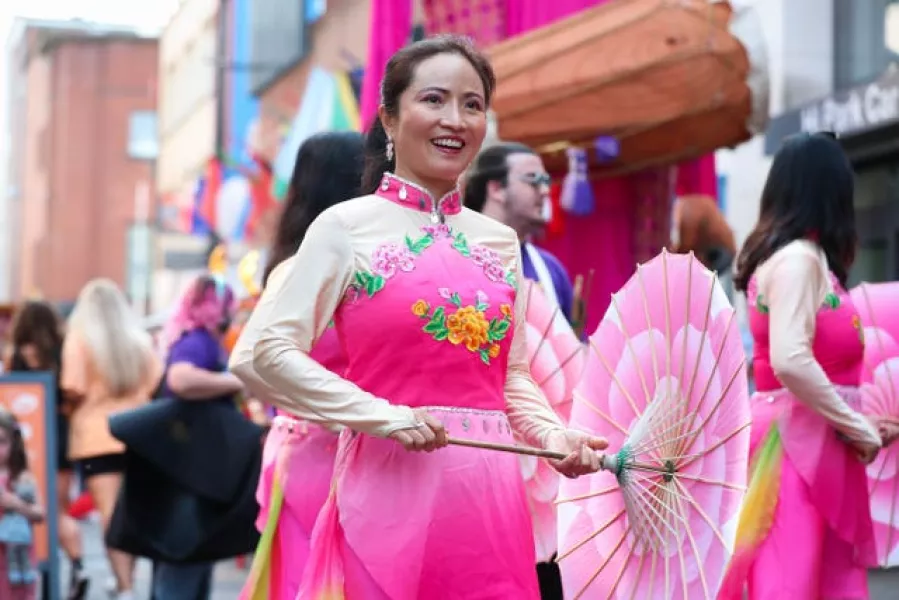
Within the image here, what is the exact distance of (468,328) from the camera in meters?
3.78

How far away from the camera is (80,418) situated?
10586 millimetres

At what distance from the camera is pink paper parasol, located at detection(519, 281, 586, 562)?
5.42 m

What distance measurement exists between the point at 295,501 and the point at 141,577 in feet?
23.6

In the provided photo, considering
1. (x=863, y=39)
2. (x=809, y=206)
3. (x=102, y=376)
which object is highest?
(x=863, y=39)

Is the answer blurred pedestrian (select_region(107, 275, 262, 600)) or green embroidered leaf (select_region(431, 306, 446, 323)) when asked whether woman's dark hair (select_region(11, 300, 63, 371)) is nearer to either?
blurred pedestrian (select_region(107, 275, 262, 600))

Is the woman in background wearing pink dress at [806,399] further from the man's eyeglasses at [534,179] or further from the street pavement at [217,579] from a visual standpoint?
the street pavement at [217,579]

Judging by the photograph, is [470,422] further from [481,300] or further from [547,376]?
[547,376]

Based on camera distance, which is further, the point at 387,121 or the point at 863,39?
the point at 863,39

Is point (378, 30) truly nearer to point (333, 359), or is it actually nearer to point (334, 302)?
point (333, 359)

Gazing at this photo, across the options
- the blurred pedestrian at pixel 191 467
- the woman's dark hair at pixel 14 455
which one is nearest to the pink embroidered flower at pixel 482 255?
the blurred pedestrian at pixel 191 467

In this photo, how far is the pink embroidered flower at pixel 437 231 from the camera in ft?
12.7

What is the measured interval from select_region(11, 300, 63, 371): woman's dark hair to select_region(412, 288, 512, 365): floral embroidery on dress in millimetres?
7285

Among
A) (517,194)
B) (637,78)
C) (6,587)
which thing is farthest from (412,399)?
(637,78)

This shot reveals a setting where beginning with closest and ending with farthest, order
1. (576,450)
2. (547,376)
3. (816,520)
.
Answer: (576,450)
(547,376)
(816,520)
